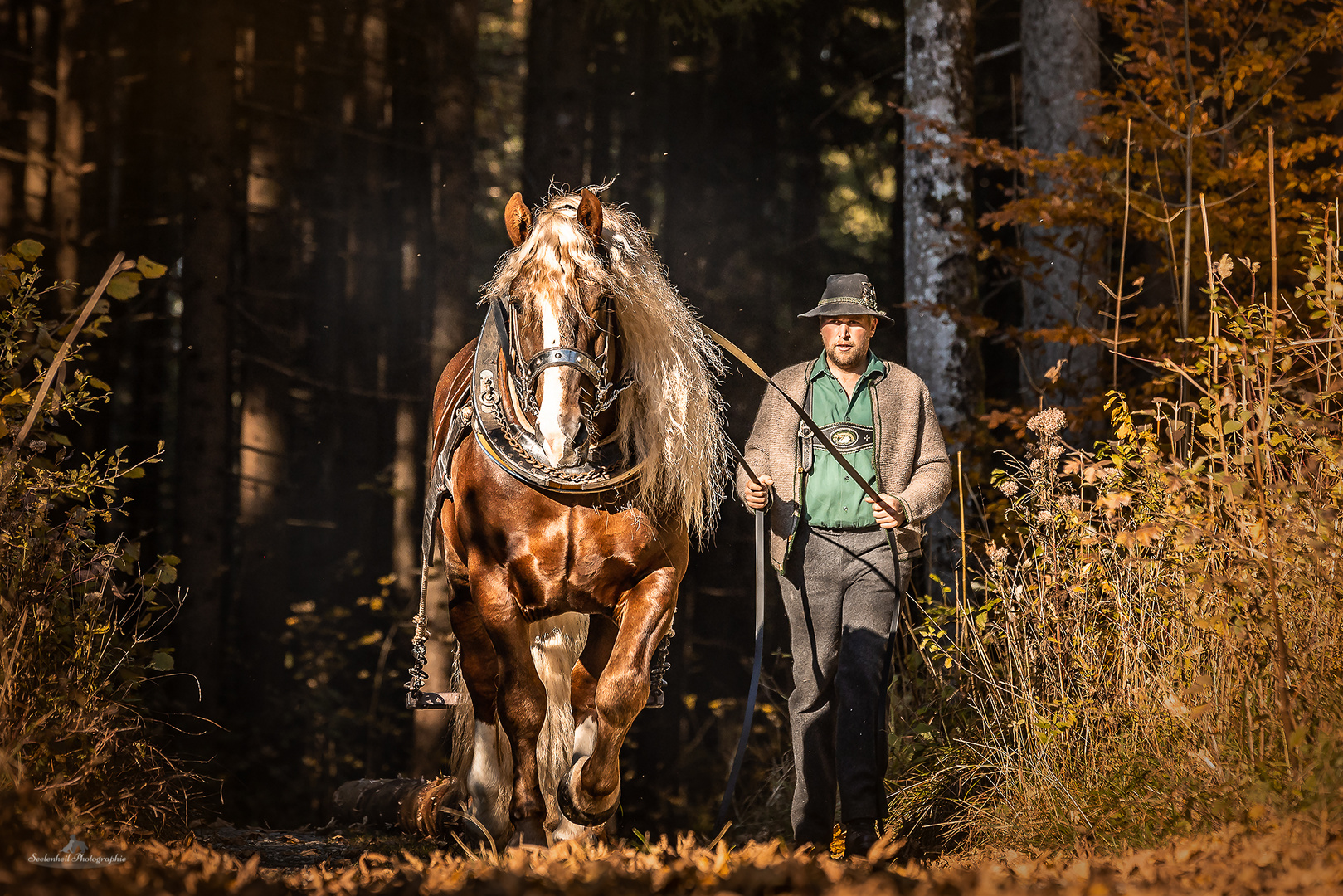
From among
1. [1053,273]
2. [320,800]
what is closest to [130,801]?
[320,800]

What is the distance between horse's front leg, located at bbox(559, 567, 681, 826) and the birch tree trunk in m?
3.63

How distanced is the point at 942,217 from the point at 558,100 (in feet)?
10.4

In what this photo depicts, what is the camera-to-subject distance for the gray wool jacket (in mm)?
3828

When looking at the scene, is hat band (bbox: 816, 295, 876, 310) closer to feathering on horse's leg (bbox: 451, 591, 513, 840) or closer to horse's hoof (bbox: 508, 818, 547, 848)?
feathering on horse's leg (bbox: 451, 591, 513, 840)

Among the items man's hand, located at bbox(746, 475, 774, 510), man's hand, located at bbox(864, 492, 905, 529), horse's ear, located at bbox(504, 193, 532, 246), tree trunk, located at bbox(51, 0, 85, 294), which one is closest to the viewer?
horse's ear, located at bbox(504, 193, 532, 246)

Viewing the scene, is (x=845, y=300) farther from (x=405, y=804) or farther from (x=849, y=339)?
(x=405, y=804)

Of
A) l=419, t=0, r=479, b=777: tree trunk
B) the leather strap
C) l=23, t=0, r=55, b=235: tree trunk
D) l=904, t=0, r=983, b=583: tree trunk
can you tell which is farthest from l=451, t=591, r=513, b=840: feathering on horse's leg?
l=23, t=0, r=55, b=235: tree trunk

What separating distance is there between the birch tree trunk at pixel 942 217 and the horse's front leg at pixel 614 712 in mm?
3628

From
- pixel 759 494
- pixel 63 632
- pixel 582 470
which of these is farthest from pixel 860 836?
pixel 63 632

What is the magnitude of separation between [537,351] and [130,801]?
2272 mm

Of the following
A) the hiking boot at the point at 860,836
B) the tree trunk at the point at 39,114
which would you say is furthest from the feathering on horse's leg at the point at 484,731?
the tree trunk at the point at 39,114

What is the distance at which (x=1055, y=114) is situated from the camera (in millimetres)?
6660

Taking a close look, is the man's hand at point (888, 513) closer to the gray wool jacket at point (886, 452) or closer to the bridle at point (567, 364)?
the gray wool jacket at point (886, 452)

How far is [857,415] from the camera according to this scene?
12.7 ft
